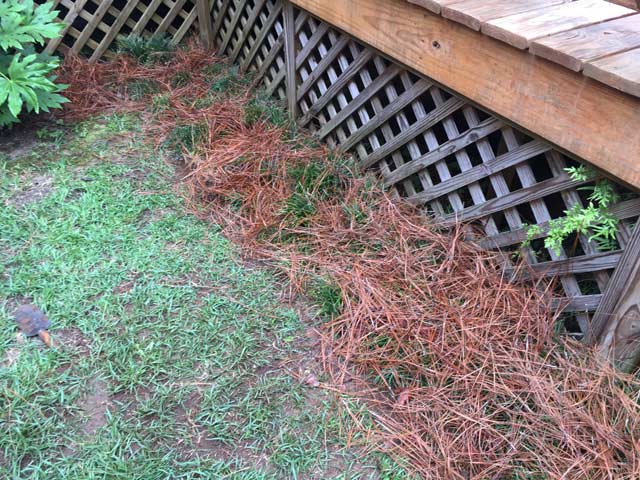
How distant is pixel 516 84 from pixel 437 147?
2.19 ft

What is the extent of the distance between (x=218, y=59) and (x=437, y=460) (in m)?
3.53

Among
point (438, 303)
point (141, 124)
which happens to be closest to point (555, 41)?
point (438, 303)

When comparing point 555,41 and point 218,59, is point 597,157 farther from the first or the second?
Answer: point 218,59

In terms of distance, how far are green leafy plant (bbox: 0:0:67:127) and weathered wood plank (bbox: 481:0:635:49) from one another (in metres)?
2.42

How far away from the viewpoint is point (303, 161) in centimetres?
314

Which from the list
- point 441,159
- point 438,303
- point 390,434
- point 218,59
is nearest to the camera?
point 390,434

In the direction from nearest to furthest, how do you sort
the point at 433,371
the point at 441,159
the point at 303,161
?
the point at 433,371, the point at 441,159, the point at 303,161

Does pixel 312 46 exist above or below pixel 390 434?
above

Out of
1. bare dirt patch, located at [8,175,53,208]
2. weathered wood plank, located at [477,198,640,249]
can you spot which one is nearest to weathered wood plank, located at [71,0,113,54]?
bare dirt patch, located at [8,175,53,208]

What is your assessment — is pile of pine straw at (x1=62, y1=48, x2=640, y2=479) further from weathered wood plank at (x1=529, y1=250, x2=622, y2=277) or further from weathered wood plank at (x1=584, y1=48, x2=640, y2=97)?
weathered wood plank at (x1=584, y1=48, x2=640, y2=97)

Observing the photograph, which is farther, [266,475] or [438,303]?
[438,303]

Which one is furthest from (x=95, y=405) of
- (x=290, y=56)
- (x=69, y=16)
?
(x=69, y=16)

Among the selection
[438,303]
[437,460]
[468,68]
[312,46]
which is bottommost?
[437,460]

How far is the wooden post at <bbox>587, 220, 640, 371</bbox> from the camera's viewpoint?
1812 millimetres
